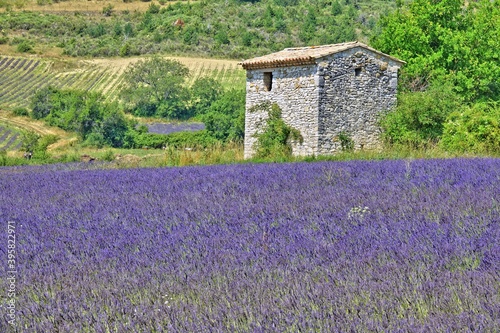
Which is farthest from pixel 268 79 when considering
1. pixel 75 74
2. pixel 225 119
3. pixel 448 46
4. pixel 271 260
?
pixel 75 74

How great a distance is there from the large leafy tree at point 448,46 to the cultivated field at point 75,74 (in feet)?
86.9

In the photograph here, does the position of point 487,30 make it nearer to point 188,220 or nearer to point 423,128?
point 423,128

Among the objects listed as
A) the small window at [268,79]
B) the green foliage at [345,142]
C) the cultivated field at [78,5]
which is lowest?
the green foliage at [345,142]

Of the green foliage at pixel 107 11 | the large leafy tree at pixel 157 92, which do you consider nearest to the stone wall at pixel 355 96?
the large leafy tree at pixel 157 92

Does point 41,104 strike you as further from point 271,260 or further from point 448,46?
point 271,260

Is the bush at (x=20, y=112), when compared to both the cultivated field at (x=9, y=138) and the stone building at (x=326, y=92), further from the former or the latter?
the stone building at (x=326, y=92)

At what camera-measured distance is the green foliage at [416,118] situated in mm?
21656

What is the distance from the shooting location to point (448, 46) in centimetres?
2680

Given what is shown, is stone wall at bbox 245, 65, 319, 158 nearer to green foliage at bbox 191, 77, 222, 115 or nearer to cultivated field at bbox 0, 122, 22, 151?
cultivated field at bbox 0, 122, 22, 151

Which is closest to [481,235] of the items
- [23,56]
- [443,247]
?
[443,247]

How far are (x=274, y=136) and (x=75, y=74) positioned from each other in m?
42.4

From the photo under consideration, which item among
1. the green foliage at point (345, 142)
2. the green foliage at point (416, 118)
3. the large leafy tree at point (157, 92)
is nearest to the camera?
the green foliage at point (345, 142)

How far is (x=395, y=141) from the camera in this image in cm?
2173

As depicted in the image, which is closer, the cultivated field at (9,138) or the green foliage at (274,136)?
the green foliage at (274,136)
